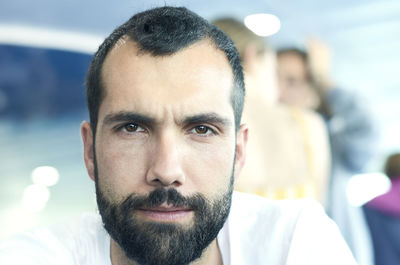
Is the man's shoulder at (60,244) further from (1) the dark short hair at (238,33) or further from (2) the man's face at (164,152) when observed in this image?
(1) the dark short hair at (238,33)

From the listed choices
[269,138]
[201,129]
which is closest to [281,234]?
[201,129]

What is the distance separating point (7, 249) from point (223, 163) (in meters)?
0.47

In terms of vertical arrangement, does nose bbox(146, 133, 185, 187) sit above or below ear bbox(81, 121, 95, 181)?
below

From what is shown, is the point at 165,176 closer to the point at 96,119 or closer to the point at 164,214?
the point at 164,214

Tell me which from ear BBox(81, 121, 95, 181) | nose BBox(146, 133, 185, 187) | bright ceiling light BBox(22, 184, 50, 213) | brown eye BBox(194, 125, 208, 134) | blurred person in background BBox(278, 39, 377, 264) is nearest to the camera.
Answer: nose BBox(146, 133, 185, 187)

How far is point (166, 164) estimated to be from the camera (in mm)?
1060

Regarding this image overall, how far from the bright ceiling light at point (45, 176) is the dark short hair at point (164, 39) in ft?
5.91

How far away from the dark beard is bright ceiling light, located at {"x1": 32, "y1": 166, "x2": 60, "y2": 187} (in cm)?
191

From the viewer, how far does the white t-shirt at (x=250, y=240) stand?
3.94ft

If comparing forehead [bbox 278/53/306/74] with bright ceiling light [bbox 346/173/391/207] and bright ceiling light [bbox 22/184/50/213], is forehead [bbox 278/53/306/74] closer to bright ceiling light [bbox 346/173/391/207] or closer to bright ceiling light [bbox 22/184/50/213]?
bright ceiling light [bbox 346/173/391/207]

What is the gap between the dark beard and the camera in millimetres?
1089

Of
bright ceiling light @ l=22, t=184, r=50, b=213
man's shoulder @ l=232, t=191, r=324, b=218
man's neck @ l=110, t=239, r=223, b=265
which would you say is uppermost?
bright ceiling light @ l=22, t=184, r=50, b=213

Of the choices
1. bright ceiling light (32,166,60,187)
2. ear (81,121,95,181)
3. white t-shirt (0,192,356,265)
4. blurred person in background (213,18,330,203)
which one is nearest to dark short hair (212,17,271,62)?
blurred person in background (213,18,330,203)

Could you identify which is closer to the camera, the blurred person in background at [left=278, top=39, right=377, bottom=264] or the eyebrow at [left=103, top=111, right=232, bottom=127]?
the eyebrow at [left=103, top=111, right=232, bottom=127]
